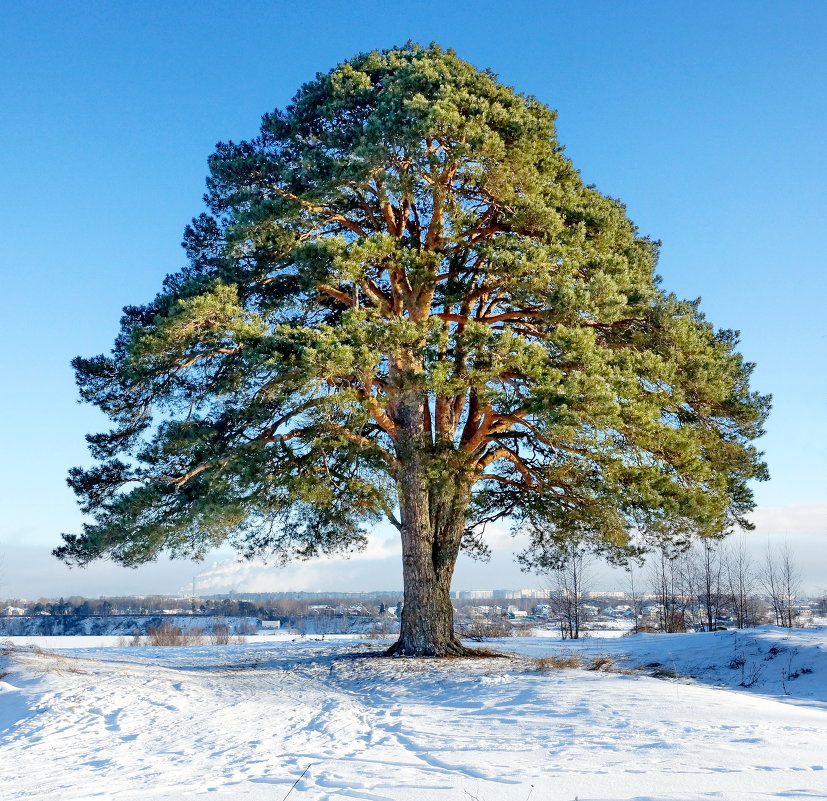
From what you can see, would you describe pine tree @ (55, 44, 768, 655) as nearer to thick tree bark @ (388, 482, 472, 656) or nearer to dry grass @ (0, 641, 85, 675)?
thick tree bark @ (388, 482, 472, 656)

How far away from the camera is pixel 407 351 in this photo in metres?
11.5

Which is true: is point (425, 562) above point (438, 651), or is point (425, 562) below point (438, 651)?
above

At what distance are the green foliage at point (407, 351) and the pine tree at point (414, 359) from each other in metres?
0.05

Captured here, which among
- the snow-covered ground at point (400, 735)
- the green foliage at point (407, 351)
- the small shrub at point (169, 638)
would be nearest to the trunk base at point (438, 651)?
the snow-covered ground at point (400, 735)

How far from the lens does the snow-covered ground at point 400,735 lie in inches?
171

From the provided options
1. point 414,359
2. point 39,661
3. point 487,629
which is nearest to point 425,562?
point 414,359

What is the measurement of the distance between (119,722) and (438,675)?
4840 mm

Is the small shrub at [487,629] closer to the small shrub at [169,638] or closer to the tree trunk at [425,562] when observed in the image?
the small shrub at [169,638]

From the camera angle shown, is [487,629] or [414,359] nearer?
[414,359]

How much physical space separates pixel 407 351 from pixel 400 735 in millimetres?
6494

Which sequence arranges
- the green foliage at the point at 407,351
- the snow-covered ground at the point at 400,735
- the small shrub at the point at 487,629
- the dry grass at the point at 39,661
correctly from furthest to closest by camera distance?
the small shrub at the point at 487,629, the green foliage at the point at 407,351, the dry grass at the point at 39,661, the snow-covered ground at the point at 400,735

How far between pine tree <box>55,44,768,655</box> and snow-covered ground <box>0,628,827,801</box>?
2.96 metres

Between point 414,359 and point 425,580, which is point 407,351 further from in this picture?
point 425,580

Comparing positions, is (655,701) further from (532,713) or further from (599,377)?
(599,377)
